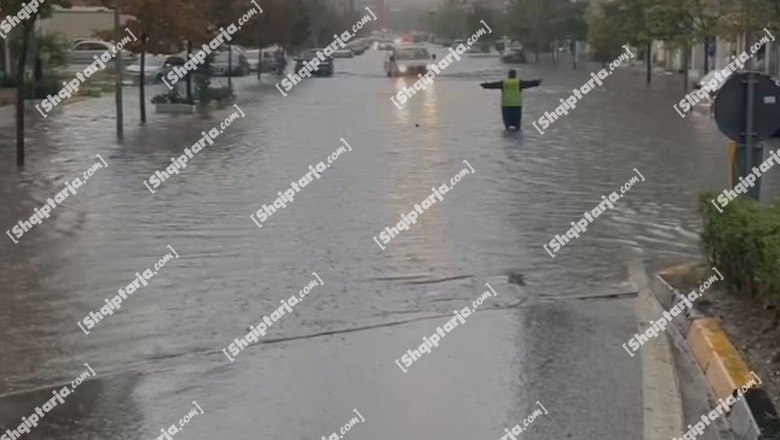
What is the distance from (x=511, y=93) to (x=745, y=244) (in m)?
18.0

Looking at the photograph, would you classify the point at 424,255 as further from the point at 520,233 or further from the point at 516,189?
the point at 516,189

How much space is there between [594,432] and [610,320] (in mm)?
2795

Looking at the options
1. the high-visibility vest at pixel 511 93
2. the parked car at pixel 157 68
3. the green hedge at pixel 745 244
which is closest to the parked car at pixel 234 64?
the parked car at pixel 157 68

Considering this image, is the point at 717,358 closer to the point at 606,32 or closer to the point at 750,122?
the point at 750,122

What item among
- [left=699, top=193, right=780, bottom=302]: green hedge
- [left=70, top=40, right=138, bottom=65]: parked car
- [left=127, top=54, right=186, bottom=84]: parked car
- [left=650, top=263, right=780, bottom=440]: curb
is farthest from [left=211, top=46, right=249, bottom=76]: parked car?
[left=650, top=263, right=780, bottom=440]: curb

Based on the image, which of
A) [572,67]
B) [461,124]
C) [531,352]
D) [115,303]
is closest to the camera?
[531,352]

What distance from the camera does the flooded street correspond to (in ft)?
23.3

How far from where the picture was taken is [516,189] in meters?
16.9

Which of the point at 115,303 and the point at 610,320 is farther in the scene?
the point at 115,303

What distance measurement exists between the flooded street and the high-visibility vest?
2.86 m

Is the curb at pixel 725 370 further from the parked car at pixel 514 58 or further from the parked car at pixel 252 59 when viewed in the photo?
the parked car at pixel 514 58

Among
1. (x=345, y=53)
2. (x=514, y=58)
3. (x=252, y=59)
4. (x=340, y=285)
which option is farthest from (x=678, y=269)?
(x=345, y=53)

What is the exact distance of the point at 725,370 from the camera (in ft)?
23.4

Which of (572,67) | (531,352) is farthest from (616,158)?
(572,67)
